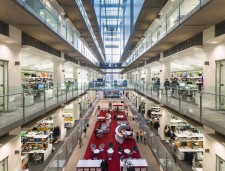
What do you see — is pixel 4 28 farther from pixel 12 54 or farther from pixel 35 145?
pixel 35 145

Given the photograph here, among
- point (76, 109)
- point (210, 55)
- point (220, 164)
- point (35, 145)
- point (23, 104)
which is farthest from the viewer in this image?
point (76, 109)

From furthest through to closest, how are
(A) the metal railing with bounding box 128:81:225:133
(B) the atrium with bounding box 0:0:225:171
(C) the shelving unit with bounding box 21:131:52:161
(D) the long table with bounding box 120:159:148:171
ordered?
(C) the shelving unit with bounding box 21:131:52:161
(D) the long table with bounding box 120:159:148:171
(B) the atrium with bounding box 0:0:225:171
(A) the metal railing with bounding box 128:81:225:133

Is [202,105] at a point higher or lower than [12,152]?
higher

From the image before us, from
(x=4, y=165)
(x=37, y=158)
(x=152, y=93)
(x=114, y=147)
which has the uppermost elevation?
(x=152, y=93)

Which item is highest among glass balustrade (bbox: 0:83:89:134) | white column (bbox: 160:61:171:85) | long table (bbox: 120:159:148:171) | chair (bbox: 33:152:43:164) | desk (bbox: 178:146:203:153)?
white column (bbox: 160:61:171:85)

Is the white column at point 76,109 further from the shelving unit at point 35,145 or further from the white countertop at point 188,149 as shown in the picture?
the white countertop at point 188,149

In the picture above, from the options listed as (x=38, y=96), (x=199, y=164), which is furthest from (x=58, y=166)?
(x=199, y=164)

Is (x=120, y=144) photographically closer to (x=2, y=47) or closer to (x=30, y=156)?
(x=30, y=156)


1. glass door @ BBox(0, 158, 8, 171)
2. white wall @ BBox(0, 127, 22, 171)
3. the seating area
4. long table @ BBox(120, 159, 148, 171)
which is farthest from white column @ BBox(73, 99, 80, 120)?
glass door @ BBox(0, 158, 8, 171)

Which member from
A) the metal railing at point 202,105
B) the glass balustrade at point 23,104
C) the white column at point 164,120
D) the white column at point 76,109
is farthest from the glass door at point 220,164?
the white column at point 76,109

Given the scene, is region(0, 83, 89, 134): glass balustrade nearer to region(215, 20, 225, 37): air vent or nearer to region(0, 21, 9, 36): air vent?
region(0, 21, 9, 36): air vent

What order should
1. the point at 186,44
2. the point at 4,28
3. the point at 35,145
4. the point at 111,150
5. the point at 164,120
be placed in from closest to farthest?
1. the point at 4,28
2. the point at 186,44
3. the point at 35,145
4. the point at 111,150
5. the point at 164,120

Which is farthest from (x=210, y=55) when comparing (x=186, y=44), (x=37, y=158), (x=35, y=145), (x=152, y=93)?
(x=35, y=145)

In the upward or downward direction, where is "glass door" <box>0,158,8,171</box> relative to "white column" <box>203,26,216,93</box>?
downward
